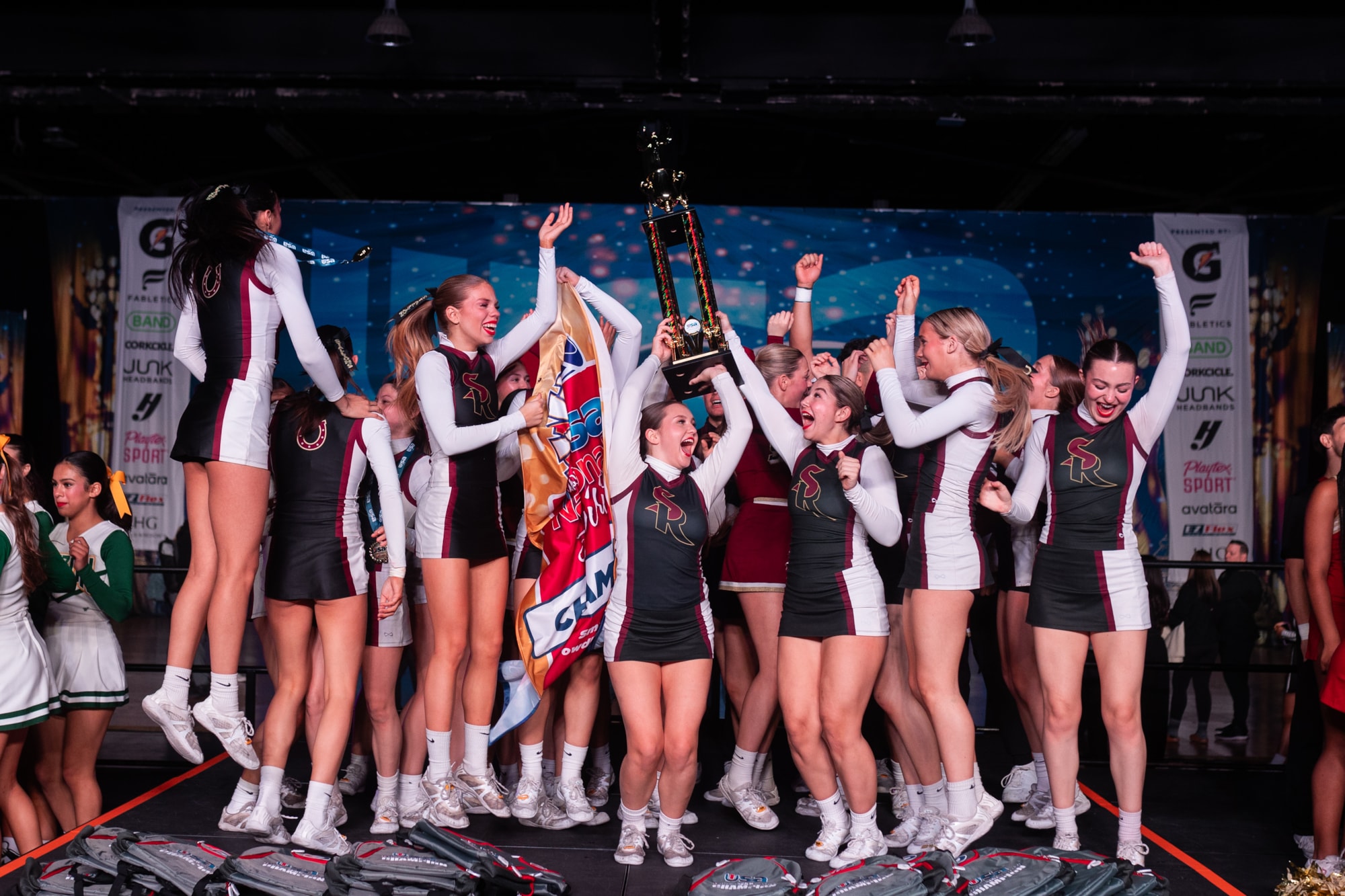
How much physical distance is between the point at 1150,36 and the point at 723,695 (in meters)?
4.20

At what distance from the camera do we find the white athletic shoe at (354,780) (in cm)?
429

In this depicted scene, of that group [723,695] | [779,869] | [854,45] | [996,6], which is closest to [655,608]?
[779,869]

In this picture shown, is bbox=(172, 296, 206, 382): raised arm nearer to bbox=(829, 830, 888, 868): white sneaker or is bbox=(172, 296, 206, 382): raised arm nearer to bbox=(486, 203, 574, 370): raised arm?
bbox=(486, 203, 574, 370): raised arm

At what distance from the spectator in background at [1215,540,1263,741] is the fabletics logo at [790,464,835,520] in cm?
338

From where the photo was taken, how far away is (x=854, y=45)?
Result: 214 inches

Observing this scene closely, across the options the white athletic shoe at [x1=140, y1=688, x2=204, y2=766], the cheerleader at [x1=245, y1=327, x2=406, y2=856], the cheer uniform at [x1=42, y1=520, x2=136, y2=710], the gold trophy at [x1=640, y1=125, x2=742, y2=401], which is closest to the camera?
the white athletic shoe at [x1=140, y1=688, x2=204, y2=766]

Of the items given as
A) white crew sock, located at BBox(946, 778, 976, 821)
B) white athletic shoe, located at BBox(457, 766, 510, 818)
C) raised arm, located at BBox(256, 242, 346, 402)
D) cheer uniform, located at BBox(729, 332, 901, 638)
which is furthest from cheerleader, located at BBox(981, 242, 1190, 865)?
raised arm, located at BBox(256, 242, 346, 402)

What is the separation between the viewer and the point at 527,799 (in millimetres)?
3803

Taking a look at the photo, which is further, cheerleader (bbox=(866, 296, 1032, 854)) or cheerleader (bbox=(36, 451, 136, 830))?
cheerleader (bbox=(36, 451, 136, 830))

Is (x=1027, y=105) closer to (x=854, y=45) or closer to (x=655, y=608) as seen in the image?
(x=854, y=45)

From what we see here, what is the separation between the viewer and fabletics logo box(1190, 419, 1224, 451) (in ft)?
22.3

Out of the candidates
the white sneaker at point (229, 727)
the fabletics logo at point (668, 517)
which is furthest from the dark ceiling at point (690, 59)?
the white sneaker at point (229, 727)

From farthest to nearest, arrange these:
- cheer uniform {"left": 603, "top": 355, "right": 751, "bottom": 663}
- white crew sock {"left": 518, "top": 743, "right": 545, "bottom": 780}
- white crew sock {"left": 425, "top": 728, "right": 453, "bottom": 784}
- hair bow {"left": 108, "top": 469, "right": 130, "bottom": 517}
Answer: hair bow {"left": 108, "top": 469, "right": 130, "bottom": 517} → white crew sock {"left": 518, "top": 743, "right": 545, "bottom": 780} → white crew sock {"left": 425, "top": 728, "right": 453, "bottom": 784} → cheer uniform {"left": 603, "top": 355, "right": 751, "bottom": 663}

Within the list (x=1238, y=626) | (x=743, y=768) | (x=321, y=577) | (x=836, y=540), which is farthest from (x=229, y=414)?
(x=1238, y=626)
